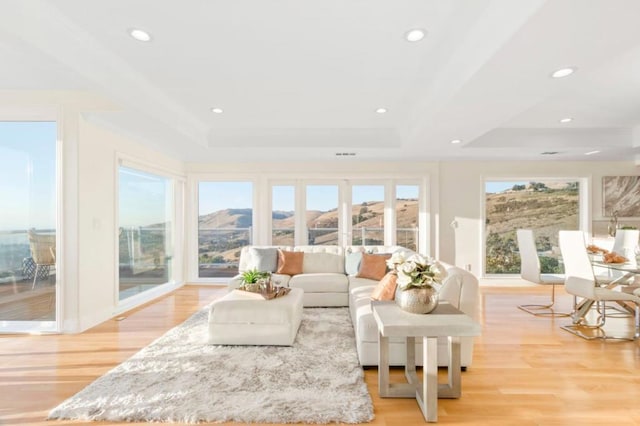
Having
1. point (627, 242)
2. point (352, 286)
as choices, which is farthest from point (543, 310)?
point (352, 286)

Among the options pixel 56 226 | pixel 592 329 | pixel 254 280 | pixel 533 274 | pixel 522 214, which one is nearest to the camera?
pixel 254 280

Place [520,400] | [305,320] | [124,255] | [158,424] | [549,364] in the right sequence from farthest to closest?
1. [124,255]
2. [305,320]
3. [549,364]
4. [520,400]
5. [158,424]

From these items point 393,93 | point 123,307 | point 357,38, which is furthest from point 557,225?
point 123,307

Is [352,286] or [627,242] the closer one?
[352,286]

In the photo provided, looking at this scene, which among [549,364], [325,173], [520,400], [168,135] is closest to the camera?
[520,400]

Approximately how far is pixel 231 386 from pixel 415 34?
9.50 feet

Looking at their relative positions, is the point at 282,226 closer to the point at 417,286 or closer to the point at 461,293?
the point at 461,293

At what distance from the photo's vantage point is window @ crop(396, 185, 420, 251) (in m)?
6.22

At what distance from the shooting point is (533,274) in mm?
4488

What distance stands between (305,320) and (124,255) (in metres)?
2.81

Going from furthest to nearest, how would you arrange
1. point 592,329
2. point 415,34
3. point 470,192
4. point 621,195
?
1. point 470,192
2. point 621,195
3. point 592,329
4. point 415,34

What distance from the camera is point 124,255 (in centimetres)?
459

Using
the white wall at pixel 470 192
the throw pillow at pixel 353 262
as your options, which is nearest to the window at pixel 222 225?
the throw pillow at pixel 353 262

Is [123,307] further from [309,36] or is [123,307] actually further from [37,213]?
[309,36]
